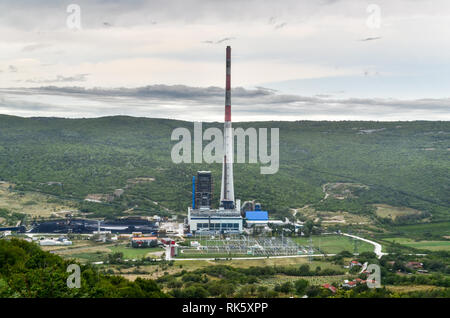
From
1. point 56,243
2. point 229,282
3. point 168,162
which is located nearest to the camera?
point 229,282

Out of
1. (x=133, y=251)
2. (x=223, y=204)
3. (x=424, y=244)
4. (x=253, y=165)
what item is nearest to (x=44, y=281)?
(x=133, y=251)

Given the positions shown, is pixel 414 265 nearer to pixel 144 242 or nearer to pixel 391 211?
pixel 144 242

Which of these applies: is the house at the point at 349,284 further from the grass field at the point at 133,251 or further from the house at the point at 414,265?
the grass field at the point at 133,251

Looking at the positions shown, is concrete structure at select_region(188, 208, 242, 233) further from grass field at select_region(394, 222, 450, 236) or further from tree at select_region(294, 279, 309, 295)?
tree at select_region(294, 279, 309, 295)

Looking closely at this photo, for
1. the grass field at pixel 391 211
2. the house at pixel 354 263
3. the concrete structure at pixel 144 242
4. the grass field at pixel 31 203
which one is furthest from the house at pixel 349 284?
the grass field at pixel 31 203

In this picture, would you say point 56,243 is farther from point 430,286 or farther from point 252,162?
point 252,162
